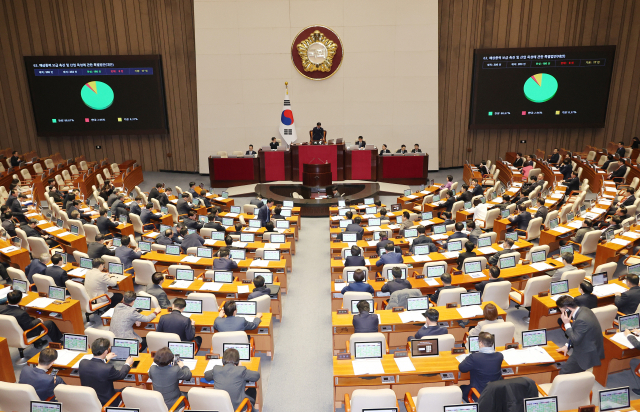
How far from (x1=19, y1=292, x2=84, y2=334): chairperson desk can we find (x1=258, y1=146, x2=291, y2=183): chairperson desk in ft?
39.6

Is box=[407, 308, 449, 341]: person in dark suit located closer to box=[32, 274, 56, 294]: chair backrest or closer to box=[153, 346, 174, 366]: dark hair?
box=[153, 346, 174, 366]: dark hair

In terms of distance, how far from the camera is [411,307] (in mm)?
7480

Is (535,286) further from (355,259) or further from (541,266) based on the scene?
(355,259)

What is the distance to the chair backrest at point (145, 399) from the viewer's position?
5113mm

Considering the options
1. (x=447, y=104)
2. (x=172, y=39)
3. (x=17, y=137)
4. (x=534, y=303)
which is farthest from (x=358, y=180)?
(x=17, y=137)

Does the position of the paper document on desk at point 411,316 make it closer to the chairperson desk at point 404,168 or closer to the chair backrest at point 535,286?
the chair backrest at point 535,286

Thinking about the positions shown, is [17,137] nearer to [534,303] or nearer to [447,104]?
[447,104]

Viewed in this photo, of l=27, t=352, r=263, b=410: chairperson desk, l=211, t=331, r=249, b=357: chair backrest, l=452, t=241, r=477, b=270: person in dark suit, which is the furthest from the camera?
l=452, t=241, r=477, b=270: person in dark suit

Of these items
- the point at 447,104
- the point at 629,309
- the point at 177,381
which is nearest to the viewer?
the point at 177,381

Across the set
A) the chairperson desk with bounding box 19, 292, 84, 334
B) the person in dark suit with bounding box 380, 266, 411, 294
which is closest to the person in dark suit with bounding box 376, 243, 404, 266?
the person in dark suit with bounding box 380, 266, 411, 294

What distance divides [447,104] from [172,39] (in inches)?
504

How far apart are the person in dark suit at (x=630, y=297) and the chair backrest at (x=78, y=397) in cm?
759

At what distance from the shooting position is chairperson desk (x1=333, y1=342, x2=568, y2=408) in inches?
232

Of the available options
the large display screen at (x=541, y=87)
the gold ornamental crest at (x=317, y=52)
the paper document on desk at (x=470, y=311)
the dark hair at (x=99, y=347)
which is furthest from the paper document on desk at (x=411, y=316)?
the large display screen at (x=541, y=87)
